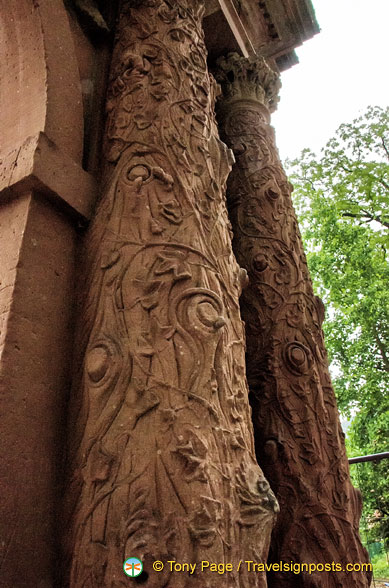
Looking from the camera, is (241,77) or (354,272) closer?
(241,77)

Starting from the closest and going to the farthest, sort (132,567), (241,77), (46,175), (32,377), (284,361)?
(132,567)
(32,377)
(46,175)
(284,361)
(241,77)

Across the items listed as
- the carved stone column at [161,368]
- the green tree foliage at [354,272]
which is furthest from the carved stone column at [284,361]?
the green tree foliage at [354,272]

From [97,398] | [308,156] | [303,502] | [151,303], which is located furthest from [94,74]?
[308,156]

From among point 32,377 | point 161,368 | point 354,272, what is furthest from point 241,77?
point 354,272

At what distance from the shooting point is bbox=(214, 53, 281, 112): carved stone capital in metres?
2.77

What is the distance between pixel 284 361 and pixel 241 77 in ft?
6.09

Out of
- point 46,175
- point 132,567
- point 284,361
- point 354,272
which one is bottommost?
point 132,567

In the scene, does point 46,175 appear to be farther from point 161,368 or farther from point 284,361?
point 284,361

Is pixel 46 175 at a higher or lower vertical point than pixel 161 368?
higher

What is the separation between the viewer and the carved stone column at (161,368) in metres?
1.00

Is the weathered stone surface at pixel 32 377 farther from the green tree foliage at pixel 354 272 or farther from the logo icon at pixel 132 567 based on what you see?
the green tree foliage at pixel 354 272

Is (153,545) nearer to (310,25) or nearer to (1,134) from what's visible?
(1,134)

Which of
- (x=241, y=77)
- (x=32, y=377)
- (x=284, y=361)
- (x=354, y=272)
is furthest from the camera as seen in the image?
(x=354, y=272)

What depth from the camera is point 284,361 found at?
2082mm
